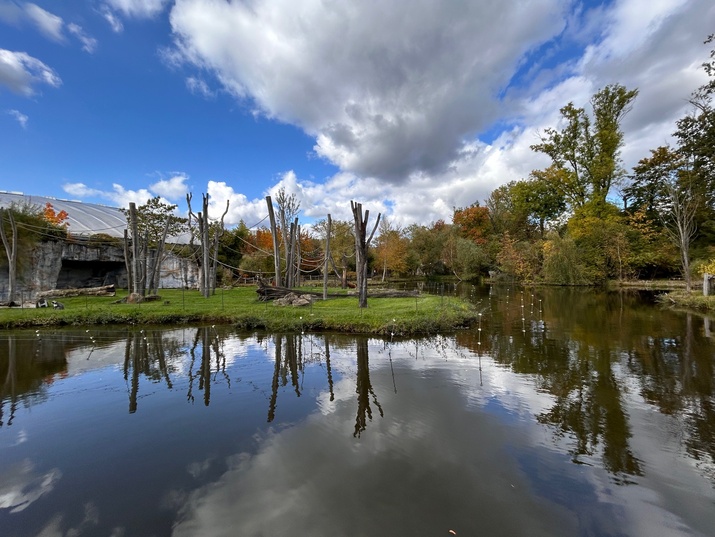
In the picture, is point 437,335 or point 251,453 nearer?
point 251,453

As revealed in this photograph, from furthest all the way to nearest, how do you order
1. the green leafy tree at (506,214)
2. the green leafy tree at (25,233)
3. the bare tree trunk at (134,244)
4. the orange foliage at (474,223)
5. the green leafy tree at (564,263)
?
the orange foliage at (474,223)
the green leafy tree at (506,214)
the green leafy tree at (564,263)
the green leafy tree at (25,233)
the bare tree trunk at (134,244)

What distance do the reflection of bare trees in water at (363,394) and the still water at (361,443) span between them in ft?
0.14

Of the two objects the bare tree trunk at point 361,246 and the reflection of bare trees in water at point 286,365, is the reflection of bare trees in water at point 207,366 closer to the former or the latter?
the reflection of bare trees in water at point 286,365

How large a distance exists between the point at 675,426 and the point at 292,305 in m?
11.4

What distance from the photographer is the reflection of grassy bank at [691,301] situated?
44.2 ft

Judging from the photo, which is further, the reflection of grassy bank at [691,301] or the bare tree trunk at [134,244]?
the bare tree trunk at [134,244]

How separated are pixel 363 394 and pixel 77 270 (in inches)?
1014

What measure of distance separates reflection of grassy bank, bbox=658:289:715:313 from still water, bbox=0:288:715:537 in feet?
27.4

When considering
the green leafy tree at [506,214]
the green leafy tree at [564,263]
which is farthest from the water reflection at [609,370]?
the green leafy tree at [506,214]

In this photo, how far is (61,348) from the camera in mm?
8578

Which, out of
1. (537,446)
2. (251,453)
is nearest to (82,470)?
(251,453)

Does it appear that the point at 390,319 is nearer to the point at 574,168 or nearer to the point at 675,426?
the point at 675,426

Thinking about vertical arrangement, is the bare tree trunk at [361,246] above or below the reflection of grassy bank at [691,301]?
Result: above

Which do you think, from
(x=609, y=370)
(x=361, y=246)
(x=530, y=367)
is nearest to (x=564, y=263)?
(x=361, y=246)
